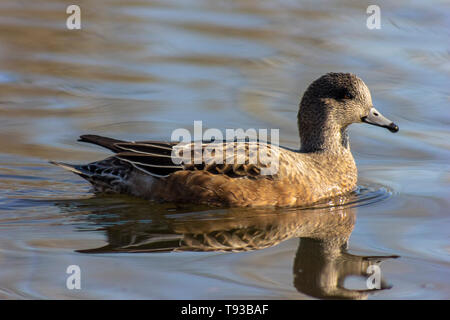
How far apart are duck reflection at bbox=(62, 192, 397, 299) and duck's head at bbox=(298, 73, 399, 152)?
916 mm

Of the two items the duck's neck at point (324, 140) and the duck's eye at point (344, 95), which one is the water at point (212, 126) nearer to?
the duck's neck at point (324, 140)

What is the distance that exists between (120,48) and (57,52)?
0.91 metres

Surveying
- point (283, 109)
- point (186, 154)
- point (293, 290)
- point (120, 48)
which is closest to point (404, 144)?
point (283, 109)

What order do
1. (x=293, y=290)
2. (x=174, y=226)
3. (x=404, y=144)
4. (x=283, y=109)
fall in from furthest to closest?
(x=283, y=109) < (x=404, y=144) < (x=174, y=226) < (x=293, y=290)

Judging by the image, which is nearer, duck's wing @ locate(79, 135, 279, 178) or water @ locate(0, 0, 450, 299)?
water @ locate(0, 0, 450, 299)

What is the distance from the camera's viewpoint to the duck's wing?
775 centimetres

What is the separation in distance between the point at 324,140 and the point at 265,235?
5.84ft

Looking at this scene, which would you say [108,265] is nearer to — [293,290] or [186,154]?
[293,290]

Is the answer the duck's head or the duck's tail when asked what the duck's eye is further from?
the duck's tail

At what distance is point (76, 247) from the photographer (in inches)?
259
